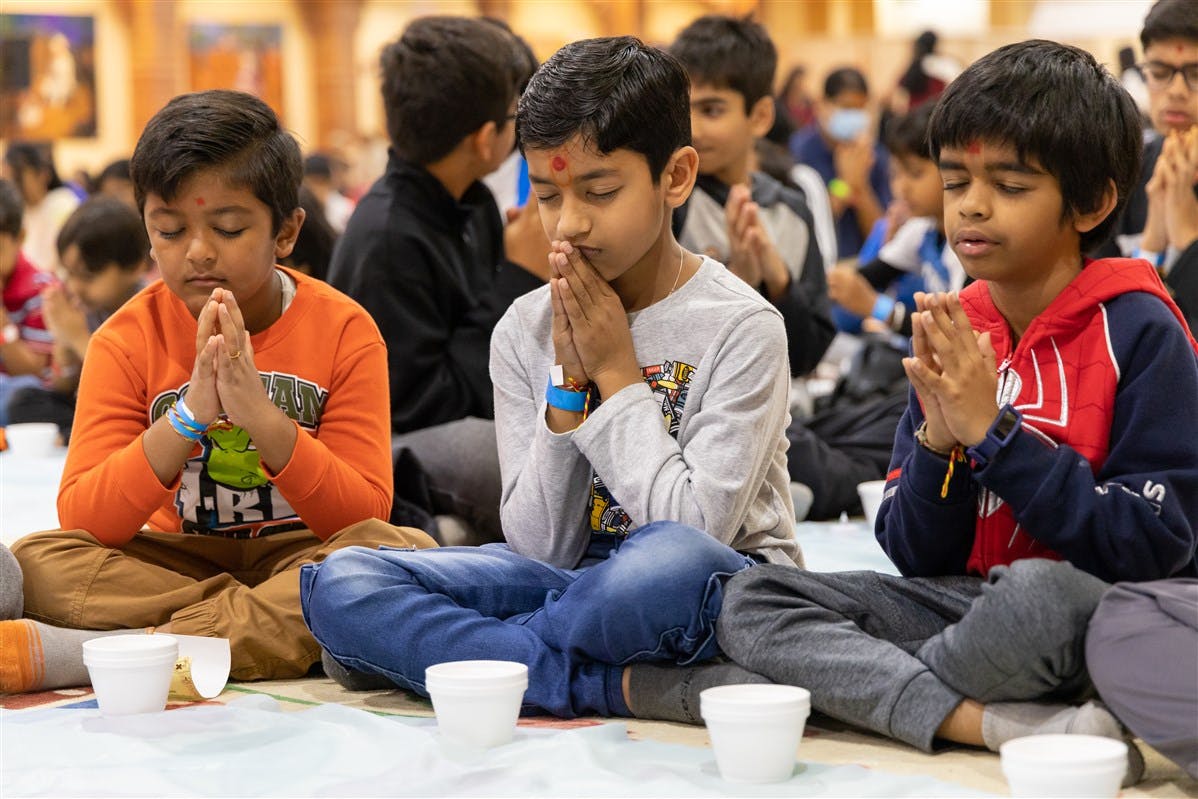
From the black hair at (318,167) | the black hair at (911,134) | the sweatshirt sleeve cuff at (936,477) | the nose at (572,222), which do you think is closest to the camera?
the sweatshirt sleeve cuff at (936,477)

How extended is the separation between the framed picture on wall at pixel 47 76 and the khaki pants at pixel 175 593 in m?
12.4

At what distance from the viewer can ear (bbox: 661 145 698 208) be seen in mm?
2455

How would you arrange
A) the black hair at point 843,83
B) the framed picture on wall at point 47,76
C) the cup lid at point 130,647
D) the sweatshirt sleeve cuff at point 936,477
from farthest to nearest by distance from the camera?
the framed picture on wall at point 47,76 < the black hair at point 843,83 < the cup lid at point 130,647 < the sweatshirt sleeve cuff at point 936,477

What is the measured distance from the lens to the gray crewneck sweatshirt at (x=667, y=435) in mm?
2260

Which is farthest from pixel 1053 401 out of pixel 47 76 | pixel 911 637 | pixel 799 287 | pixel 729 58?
pixel 47 76

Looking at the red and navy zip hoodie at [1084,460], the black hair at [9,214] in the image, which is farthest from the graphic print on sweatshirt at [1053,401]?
the black hair at [9,214]

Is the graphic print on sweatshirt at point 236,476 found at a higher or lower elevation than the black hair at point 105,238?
lower

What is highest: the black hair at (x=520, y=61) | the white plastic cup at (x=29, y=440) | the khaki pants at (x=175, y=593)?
the black hair at (x=520, y=61)

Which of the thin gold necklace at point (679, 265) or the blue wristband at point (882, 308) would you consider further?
the blue wristband at point (882, 308)

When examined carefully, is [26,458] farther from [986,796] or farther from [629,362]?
[986,796]

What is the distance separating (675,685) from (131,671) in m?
0.76

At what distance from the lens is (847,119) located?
418 inches

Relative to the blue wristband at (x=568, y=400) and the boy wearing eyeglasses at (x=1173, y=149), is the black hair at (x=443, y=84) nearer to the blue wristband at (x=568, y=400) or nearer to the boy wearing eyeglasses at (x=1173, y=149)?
the blue wristband at (x=568, y=400)

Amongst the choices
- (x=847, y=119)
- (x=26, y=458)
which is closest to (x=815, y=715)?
(x=26, y=458)
